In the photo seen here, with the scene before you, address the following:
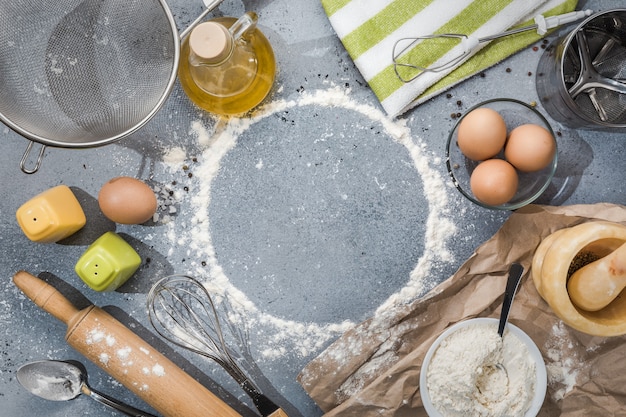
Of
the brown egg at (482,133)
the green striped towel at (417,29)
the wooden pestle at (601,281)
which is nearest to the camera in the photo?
the wooden pestle at (601,281)

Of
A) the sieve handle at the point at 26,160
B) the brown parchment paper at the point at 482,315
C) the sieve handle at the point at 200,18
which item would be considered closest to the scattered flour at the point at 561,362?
the brown parchment paper at the point at 482,315

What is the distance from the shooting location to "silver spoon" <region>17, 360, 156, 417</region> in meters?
1.14

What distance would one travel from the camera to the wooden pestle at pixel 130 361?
108cm

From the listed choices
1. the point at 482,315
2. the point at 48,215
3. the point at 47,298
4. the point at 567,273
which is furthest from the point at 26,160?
the point at 567,273

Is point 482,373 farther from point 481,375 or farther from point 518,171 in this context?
point 518,171

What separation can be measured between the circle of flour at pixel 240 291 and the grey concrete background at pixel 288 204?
10 mm

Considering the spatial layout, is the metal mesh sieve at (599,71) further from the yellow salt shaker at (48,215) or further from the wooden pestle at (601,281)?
the yellow salt shaker at (48,215)

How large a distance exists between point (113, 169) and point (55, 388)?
46 centimetres

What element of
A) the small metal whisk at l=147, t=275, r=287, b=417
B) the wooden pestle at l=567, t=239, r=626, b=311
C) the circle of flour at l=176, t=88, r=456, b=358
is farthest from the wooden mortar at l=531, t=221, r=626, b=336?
the small metal whisk at l=147, t=275, r=287, b=417

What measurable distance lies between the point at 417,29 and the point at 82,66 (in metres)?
0.67

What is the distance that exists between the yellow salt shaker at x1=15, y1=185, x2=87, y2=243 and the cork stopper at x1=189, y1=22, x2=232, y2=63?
15.9 inches

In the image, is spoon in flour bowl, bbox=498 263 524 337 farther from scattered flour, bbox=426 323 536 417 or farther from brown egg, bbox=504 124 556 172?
brown egg, bbox=504 124 556 172

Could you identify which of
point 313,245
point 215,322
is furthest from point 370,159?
point 215,322

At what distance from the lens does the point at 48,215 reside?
1080 mm
